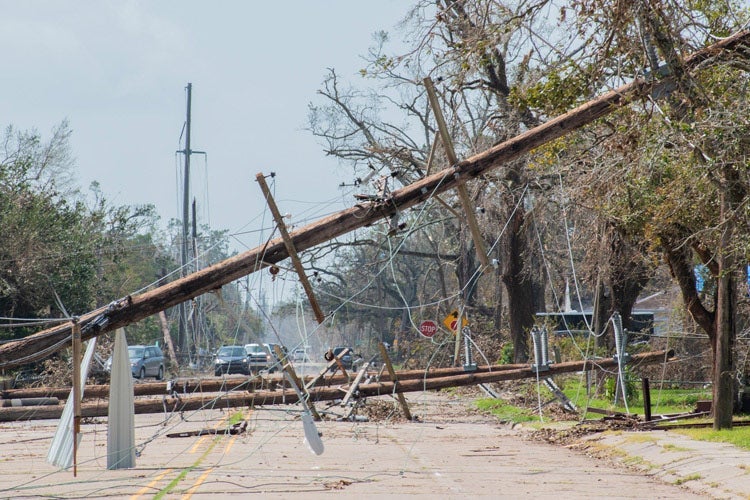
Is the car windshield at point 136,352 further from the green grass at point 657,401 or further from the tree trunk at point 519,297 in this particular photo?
the green grass at point 657,401

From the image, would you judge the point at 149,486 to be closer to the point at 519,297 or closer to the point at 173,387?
the point at 173,387

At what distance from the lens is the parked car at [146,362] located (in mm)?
41406

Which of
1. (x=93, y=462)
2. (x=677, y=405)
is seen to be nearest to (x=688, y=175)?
(x=93, y=462)


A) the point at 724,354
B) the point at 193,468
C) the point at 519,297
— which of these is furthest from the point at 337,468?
the point at 519,297

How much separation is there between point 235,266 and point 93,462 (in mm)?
4752

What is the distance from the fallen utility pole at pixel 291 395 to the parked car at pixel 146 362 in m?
18.2

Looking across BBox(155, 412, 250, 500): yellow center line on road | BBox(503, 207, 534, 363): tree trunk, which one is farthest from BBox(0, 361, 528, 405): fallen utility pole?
BBox(503, 207, 534, 363): tree trunk

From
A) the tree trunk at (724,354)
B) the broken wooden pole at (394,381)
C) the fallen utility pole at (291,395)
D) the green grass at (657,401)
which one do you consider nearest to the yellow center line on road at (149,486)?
the fallen utility pole at (291,395)

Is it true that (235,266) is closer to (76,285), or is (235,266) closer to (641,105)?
(641,105)

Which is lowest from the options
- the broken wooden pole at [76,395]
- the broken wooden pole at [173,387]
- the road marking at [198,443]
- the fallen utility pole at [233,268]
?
the road marking at [198,443]

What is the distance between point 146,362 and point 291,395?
71.4 ft

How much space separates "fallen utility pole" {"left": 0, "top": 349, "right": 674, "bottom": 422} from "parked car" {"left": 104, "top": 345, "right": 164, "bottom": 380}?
59.8 ft

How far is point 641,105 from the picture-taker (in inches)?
589

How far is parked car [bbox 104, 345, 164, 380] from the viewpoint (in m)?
41.4
